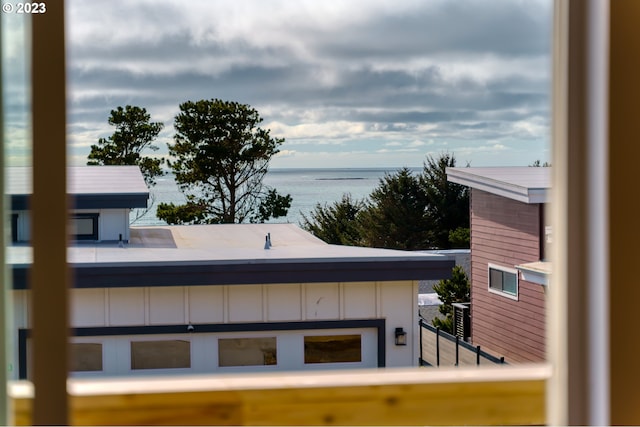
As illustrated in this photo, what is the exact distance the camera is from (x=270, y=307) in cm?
304

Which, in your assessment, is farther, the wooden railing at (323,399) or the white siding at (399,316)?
the white siding at (399,316)

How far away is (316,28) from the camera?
14.8 ft

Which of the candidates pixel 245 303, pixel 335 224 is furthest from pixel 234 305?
pixel 335 224

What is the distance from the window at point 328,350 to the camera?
3.00 m

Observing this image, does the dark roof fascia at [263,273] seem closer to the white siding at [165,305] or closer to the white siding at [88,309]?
the white siding at [165,305]

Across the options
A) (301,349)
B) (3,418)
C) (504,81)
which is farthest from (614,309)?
(504,81)

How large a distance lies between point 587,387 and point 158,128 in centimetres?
340

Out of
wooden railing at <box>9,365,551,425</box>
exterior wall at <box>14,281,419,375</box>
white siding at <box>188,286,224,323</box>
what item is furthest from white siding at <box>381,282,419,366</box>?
wooden railing at <box>9,365,551,425</box>

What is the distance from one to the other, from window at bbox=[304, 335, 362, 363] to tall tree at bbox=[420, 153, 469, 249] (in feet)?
3.73

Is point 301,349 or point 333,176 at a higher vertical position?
point 333,176

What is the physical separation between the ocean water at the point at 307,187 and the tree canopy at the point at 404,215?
0.20 feet

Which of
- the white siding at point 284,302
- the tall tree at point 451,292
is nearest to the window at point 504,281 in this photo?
the tall tree at point 451,292

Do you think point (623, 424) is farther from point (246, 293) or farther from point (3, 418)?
point (246, 293)

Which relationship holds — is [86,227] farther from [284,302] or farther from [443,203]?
[443,203]
